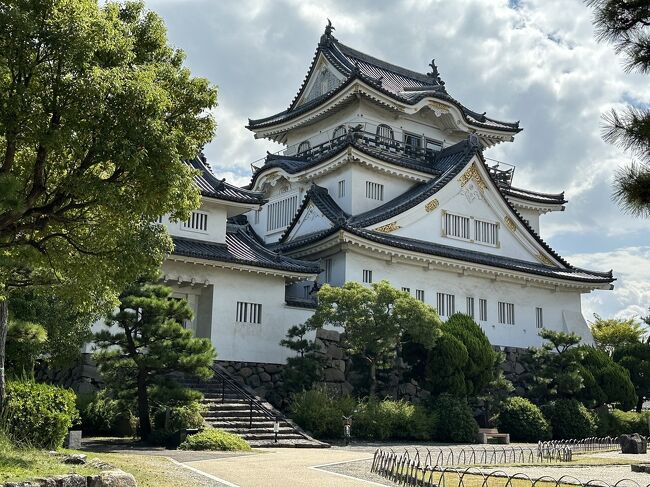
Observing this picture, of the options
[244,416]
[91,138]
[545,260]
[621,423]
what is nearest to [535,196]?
[545,260]

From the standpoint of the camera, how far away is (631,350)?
121ft

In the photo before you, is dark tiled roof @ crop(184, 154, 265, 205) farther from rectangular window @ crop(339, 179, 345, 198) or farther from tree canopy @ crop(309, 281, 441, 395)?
rectangular window @ crop(339, 179, 345, 198)

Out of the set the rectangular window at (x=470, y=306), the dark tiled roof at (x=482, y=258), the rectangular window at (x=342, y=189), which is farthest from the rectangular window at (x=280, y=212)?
the rectangular window at (x=470, y=306)

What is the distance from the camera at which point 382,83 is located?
40188mm

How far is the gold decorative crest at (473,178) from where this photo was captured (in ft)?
117

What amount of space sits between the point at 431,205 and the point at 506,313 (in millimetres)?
6740

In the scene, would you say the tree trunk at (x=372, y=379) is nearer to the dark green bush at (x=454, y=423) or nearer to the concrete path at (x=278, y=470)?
the dark green bush at (x=454, y=423)

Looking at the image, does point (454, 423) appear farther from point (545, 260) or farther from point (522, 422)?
point (545, 260)

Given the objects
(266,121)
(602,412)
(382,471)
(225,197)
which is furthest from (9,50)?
(266,121)

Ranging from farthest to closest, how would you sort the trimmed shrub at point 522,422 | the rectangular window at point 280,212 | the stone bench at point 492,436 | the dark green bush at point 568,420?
the rectangular window at point 280,212, the dark green bush at point 568,420, the trimmed shrub at point 522,422, the stone bench at point 492,436

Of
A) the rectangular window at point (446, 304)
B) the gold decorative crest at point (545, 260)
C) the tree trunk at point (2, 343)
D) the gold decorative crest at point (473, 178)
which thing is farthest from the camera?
the gold decorative crest at point (545, 260)

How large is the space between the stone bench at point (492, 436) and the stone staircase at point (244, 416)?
736cm

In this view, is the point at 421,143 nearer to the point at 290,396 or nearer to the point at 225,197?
the point at 225,197

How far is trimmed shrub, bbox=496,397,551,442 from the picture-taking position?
28.2 metres
